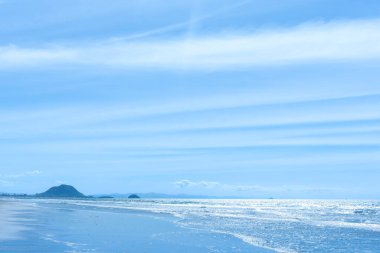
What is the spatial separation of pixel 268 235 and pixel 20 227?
1619 cm

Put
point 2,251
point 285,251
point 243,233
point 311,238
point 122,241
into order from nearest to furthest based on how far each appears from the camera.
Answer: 1. point 2,251
2. point 285,251
3. point 122,241
4. point 311,238
5. point 243,233

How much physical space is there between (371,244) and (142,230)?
14.4m

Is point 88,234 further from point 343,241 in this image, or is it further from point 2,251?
point 343,241

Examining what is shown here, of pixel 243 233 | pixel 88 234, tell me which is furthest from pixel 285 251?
pixel 88 234

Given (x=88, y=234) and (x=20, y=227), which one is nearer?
(x=88, y=234)

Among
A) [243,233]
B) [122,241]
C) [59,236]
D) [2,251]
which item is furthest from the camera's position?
[243,233]

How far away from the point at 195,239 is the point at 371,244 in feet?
31.6

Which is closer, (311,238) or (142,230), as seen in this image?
(311,238)

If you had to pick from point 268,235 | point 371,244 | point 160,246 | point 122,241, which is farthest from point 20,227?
point 371,244

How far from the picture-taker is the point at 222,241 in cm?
3072

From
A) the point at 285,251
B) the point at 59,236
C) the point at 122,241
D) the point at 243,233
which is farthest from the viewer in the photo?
the point at 243,233

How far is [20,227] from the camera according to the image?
3741 cm

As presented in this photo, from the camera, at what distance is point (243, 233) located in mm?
36500

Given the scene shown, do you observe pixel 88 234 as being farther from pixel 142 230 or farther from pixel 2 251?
pixel 2 251
